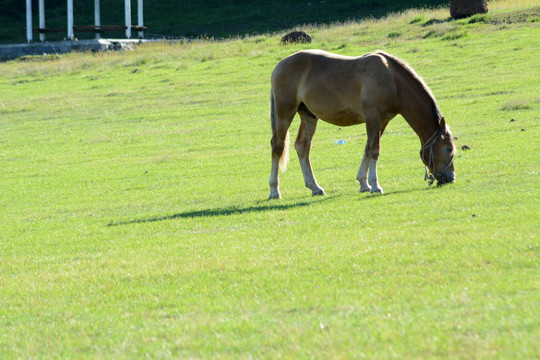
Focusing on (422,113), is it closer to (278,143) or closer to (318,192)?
(318,192)

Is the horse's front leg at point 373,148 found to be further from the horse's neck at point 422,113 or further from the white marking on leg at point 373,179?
the horse's neck at point 422,113

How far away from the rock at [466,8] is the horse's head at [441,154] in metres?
27.9

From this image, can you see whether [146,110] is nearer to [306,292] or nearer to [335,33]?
[335,33]

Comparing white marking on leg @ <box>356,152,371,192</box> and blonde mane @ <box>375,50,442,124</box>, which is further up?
blonde mane @ <box>375,50,442,124</box>

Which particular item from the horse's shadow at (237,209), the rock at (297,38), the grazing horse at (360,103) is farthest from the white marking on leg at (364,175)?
the rock at (297,38)

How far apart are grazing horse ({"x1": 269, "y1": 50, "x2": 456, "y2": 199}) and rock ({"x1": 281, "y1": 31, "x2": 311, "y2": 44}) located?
27.0 m

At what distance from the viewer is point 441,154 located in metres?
12.1

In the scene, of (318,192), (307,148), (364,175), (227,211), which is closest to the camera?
(227,211)

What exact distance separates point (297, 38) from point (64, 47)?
1946cm

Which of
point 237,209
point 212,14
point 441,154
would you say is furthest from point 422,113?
point 212,14

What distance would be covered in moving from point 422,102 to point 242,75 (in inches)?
914

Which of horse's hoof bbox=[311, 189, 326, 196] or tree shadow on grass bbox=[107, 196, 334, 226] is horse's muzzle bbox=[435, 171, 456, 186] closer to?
tree shadow on grass bbox=[107, 196, 334, 226]

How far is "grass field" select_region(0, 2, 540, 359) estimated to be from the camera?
5.86m

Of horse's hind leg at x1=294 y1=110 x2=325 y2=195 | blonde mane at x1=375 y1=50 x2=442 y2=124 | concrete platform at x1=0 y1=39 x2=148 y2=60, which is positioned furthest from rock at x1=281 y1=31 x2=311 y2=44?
blonde mane at x1=375 y1=50 x2=442 y2=124
